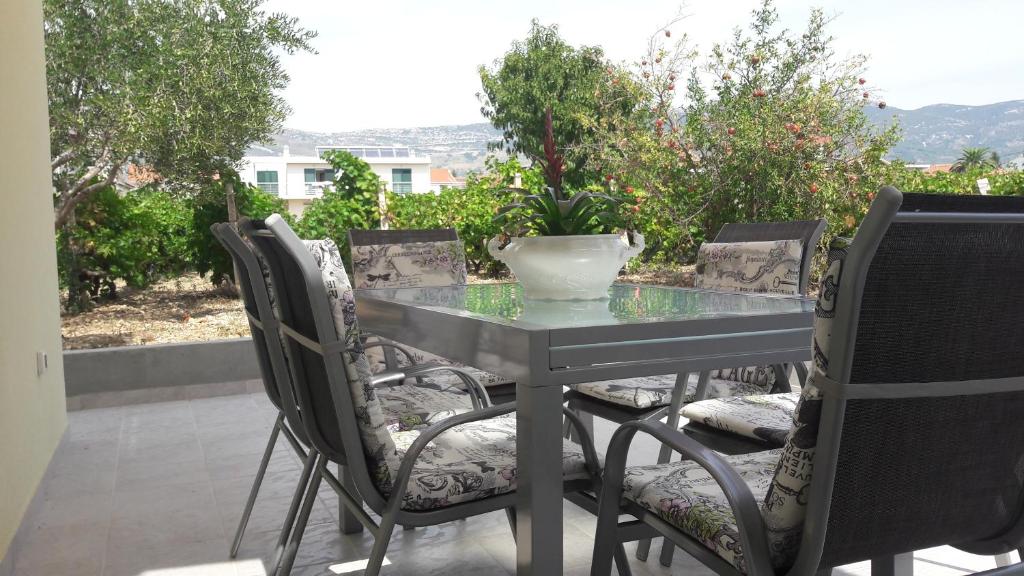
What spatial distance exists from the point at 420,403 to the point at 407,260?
1.10 m

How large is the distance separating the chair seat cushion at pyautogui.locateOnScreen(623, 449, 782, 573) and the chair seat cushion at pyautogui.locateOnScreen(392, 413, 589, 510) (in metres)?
0.23

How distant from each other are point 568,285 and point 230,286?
199 inches

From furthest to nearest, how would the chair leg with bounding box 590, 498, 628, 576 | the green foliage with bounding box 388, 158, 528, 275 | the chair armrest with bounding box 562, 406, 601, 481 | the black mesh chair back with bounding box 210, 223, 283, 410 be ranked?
the green foliage with bounding box 388, 158, 528, 275 → the black mesh chair back with bounding box 210, 223, 283, 410 → the chair armrest with bounding box 562, 406, 601, 481 → the chair leg with bounding box 590, 498, 628, 576

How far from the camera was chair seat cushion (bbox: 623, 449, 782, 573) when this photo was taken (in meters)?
1.39

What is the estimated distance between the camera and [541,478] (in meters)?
1.67

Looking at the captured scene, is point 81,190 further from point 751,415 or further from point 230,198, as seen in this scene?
point 751,415

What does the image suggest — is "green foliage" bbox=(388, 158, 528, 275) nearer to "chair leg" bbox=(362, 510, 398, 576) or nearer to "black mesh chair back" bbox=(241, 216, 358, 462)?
"black mesh chair back" bbox=(241, 216, 358, 462)

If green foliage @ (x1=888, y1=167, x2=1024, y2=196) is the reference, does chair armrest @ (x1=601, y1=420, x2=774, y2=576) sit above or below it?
below

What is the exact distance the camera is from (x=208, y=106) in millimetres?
5750

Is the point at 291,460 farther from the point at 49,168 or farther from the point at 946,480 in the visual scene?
the point at 946,480

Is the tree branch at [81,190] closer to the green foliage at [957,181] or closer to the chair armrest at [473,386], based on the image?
the chair armrest at [473,386]

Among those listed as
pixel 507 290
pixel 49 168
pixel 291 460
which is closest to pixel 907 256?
pixel 507 290

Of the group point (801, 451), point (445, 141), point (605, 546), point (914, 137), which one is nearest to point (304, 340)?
point (605, 546)

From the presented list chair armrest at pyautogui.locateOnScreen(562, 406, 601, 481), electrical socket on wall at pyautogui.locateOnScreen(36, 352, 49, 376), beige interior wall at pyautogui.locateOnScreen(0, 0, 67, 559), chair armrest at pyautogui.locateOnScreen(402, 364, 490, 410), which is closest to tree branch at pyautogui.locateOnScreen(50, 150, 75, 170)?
beige interior wall at pyautogui.locateOnScreen(0, 0, 67, 559)
